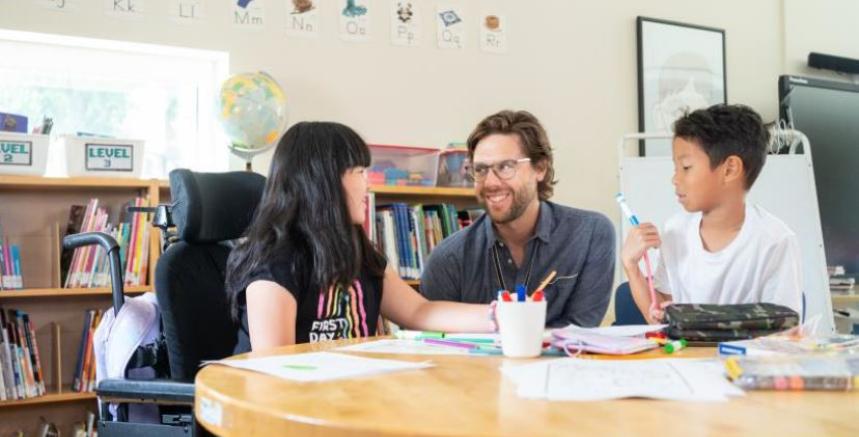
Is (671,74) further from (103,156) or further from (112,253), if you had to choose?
(112,253)

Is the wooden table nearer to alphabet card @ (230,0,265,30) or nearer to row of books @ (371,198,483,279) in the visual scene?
row of books @ (371,198,483,279)

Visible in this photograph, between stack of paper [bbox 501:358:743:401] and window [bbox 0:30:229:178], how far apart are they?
2215 millimetres

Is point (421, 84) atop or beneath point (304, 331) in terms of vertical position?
atop

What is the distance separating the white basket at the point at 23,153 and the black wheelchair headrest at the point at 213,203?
1.10m

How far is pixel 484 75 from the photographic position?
11.8 feet

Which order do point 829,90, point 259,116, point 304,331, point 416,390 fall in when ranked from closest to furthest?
point 416,390 → point 304,331 → point 259,116 → point 829,90

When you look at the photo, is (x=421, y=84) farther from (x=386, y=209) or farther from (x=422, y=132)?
(x=386, y=209)

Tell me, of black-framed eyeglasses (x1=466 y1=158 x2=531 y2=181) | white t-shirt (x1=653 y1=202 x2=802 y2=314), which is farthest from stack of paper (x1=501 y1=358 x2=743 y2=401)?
black-framed eyeglasses (x1=466 y1=158 x2=531 y2=181)

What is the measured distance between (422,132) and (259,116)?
0.79 metres

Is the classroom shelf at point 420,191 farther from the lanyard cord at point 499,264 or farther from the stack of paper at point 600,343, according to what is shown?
the stack of paper at point 600,343

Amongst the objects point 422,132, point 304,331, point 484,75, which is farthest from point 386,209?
point 304,331

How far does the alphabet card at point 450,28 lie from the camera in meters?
3.50

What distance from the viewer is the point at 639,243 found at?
6.37 ft

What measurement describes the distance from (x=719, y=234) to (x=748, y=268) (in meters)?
0.14
